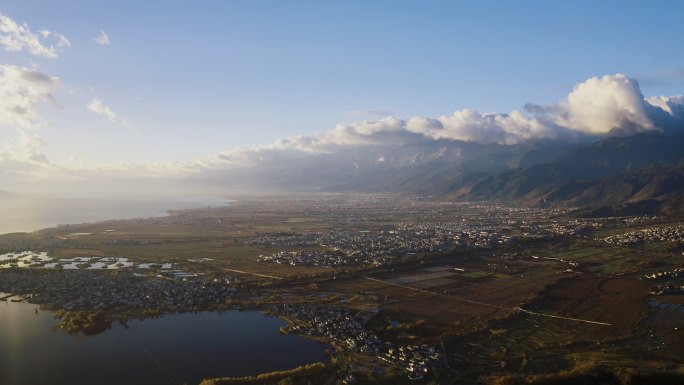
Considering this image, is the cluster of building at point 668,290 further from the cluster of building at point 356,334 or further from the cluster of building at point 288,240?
the cluster of building at point 288,240

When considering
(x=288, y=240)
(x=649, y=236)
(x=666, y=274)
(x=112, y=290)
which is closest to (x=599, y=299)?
(x=666, y=274)

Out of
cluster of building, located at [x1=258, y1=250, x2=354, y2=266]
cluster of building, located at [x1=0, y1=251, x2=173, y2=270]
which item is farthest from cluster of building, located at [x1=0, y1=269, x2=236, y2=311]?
cluster of building, located at [x1=258, y1=250, x2=354, y2=266]

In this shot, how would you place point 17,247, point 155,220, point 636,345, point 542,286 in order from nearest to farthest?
point 636,345
point 542,286
point 17,247
point 155,220

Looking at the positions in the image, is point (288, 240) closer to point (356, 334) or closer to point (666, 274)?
point (356, 334)

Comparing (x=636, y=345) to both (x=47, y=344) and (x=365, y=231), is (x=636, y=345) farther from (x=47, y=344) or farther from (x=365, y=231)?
(x=365, y=231)

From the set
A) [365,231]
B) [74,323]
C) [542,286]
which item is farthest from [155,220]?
[542,286]

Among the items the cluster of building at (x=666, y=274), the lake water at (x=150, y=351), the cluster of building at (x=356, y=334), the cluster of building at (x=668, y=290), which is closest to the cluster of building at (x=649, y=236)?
the cluster of building at (x=666, y=274)

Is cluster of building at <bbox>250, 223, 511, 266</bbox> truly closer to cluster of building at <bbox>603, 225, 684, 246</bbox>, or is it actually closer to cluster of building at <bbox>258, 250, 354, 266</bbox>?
cluster of building at <bbox>258, 250, 354, 266</bbox>
